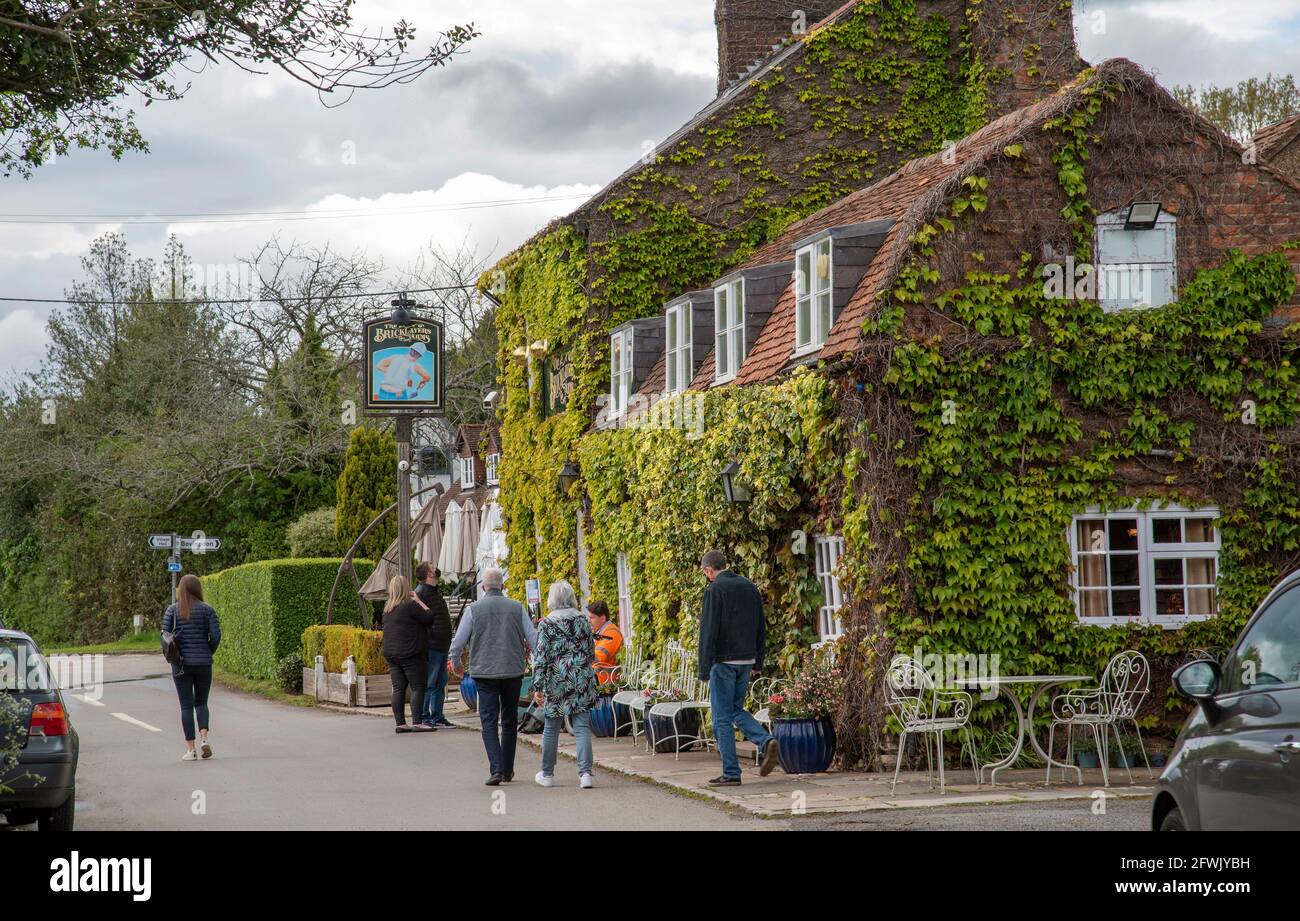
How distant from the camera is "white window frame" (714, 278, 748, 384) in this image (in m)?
18.6

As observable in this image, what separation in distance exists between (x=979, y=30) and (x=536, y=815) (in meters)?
14.8

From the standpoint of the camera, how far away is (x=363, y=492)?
3559 cm

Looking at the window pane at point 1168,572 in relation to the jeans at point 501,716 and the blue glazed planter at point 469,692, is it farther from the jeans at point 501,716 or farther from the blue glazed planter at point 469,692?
the blue glazed planter at point 469,692

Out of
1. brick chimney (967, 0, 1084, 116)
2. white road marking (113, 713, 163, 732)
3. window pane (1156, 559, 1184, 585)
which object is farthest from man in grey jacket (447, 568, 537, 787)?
brick chimney (967, 0, 1084, 116)

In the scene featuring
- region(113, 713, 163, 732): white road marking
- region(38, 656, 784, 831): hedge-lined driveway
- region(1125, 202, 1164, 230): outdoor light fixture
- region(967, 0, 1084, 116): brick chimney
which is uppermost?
region(967, 0, 1084, 116): brick chimney

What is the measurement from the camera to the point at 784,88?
2275 centimetres

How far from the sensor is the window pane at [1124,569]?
14727mm

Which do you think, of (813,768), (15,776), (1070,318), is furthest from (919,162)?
(15,776)

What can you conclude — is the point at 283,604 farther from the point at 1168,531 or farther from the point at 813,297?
the point at 1168,531

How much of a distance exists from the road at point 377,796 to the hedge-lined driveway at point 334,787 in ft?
0.05

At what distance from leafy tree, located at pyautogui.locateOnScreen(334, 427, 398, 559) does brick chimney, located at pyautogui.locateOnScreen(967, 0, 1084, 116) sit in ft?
61.2

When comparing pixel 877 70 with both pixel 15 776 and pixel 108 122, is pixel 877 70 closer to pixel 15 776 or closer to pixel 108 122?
pixel 108 122

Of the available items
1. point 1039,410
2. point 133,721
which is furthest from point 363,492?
point 1039,410

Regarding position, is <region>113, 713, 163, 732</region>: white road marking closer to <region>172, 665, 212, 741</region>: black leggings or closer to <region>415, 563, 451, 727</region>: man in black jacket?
<region>415, 563, 451, 727</region>: man in black jacket
